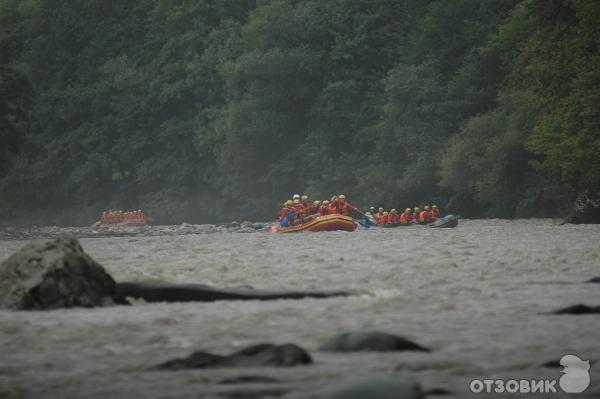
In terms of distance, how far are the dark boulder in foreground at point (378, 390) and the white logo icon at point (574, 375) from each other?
1.03m

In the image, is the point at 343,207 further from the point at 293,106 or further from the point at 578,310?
the point at 578,310

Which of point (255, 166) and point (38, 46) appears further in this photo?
point (38, 46)

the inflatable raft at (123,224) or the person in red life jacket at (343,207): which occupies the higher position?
the inflatable raft at (123,224)

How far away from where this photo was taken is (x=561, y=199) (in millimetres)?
44531

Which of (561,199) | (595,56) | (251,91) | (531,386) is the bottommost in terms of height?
(531,386)

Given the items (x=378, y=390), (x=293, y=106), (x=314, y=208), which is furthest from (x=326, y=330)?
(x=293, y=106)

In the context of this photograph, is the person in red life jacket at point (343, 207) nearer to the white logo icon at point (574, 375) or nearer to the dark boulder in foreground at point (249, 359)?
the dark boulder in foreground at point (249, 359)

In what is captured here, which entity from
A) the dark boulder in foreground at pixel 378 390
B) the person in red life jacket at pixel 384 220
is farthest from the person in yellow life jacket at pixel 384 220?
the dark boulder in foreground at pixel 378 390

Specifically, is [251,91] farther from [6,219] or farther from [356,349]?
[356,349]

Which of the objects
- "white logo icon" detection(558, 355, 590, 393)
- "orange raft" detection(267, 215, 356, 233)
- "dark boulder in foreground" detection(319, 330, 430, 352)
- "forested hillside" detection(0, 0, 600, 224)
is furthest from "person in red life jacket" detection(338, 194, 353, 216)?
"white logo icon" detection(558, 355, 590, 393)

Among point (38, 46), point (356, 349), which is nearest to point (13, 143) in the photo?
point (38, 46)

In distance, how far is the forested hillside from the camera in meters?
43.9

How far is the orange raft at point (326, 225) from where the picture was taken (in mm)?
37250

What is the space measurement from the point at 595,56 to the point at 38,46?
188ft
